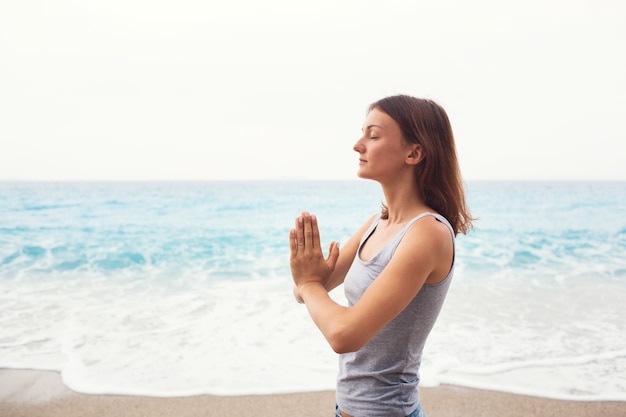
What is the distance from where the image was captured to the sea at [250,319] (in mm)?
3959

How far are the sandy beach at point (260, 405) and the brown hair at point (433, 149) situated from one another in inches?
101

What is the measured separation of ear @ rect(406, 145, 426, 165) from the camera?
118 cm

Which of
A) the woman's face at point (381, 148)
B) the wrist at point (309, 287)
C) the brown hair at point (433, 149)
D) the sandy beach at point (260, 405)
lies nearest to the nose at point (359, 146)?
the woman's face at point (381, 148)

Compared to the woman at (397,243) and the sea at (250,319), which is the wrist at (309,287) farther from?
the sea at (250,319)

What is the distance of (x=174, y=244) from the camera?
1312cm

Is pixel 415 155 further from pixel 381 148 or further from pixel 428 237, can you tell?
pixel 428 237

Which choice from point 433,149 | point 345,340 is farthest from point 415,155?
point 345,340

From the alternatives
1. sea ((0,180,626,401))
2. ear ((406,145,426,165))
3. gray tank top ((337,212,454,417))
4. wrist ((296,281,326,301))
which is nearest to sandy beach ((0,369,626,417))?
sea ((0,180,626,401))

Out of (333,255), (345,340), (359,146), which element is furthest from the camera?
(333,255)

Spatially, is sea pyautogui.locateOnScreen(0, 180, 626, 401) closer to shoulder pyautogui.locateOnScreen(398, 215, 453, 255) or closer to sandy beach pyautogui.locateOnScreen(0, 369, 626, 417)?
sandy beach pyautogui.locateOnScreen(0, 369, 626, 417)

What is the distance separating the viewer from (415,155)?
3.89 ft

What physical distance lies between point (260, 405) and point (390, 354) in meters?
2.61

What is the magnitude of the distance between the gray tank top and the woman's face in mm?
173

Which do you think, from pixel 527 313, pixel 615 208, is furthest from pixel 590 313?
pixel 615 208
